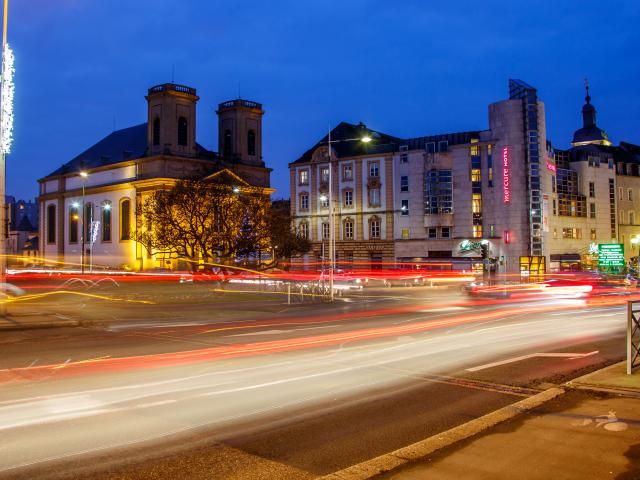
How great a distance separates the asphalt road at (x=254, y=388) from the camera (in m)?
7.00

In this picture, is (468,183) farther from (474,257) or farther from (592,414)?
(592,414)

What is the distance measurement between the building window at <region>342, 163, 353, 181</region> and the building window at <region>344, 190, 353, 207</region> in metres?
1.61

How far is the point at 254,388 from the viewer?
34.7ft

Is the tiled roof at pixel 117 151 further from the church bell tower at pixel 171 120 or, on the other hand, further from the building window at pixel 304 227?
the building window at pixel 304 227

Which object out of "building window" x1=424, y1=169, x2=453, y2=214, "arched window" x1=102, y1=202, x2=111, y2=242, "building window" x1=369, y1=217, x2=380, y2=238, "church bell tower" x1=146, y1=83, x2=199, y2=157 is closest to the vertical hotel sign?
"building window" x1=424, y1=169, x2=453, y2=214

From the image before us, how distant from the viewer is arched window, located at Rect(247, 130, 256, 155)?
9281cm

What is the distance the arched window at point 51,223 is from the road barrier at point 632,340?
99.8 m

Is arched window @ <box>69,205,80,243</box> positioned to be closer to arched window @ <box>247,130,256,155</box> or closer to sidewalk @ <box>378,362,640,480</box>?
arched window @ <box>247,130,256,155</box>


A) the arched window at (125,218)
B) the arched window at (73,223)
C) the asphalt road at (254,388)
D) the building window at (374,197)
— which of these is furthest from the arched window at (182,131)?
the asphalt road at (254,388)

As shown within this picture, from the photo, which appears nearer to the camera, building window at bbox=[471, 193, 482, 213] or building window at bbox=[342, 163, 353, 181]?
building window at bbox=[471, 193, 482, 213]

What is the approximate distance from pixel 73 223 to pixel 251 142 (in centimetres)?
3072

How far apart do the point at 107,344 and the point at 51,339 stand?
7.89 feet

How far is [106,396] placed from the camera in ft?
32.2

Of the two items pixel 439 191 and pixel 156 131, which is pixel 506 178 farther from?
pixel 156 131
